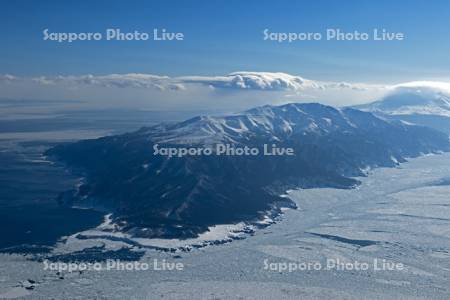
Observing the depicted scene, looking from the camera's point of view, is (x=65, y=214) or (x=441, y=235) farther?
(x=65, y=214)

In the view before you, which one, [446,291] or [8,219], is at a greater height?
[8,219]

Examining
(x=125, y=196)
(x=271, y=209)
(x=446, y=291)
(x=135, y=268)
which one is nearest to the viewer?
(x=446, y=291)

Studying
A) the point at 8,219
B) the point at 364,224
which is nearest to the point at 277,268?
the point at 364,224

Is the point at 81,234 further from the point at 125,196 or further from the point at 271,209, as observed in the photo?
the point at 271,209

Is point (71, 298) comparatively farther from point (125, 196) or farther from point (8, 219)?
point (125, 196)

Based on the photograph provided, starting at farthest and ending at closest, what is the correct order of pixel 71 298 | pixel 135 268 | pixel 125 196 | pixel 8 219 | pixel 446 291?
pixel 125 196 < pixel 8 219 < pixel 135 268 < pixel 446 291 < pixel 71 298

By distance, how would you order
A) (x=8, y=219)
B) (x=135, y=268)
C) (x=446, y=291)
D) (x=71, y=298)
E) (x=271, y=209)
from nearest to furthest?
(x=71, y=298) < (x=446, y=291) < (x=135, y=268) < (x=8, y=219) < (x=271, y=209)

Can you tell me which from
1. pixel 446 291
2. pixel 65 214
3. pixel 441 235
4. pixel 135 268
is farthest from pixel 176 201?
pixel 446 291
